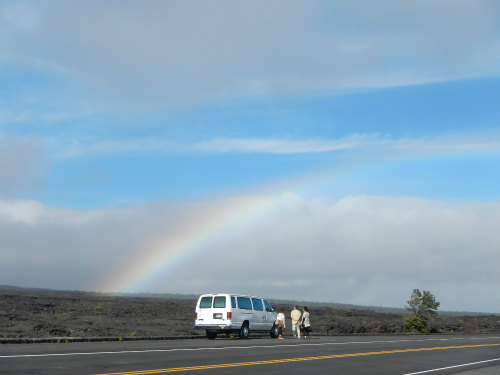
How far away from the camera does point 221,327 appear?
3045 cm

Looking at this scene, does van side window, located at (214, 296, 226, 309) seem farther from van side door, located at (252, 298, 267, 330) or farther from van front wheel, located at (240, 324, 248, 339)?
van side door, located at (252, 298, 267, 330)

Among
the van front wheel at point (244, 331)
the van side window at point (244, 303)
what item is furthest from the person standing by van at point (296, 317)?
the van front wheel at point (244, 331)

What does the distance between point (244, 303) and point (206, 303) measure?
206cm

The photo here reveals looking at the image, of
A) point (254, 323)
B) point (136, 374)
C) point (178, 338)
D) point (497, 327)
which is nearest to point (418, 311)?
point (497, 327)

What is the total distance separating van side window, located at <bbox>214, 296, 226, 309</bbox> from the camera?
1219 inches

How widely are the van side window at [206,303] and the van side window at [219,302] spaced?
0.34 meters

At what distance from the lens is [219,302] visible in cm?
3112

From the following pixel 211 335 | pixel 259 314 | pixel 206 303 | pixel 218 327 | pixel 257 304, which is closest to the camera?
pixel 218 327

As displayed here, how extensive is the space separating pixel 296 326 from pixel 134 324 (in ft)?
43.0

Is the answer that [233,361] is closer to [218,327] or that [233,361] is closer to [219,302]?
[218,327]

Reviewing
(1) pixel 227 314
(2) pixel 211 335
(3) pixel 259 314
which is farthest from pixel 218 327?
(3) pixel 259 314

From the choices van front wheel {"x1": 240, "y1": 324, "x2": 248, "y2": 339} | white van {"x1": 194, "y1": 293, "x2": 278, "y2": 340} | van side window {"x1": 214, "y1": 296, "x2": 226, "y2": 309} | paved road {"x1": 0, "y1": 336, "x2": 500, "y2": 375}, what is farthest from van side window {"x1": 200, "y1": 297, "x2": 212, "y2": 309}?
paved road {"x1": 0, "y1": 336, "x2": 500, "y2": 375}

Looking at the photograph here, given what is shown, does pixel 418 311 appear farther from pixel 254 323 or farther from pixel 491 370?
pixel 491 370

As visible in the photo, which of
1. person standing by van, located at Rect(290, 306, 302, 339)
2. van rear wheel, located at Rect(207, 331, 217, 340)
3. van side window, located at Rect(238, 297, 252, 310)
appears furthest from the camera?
person standing by van, located at Rect(290, 306, 302, 339)
